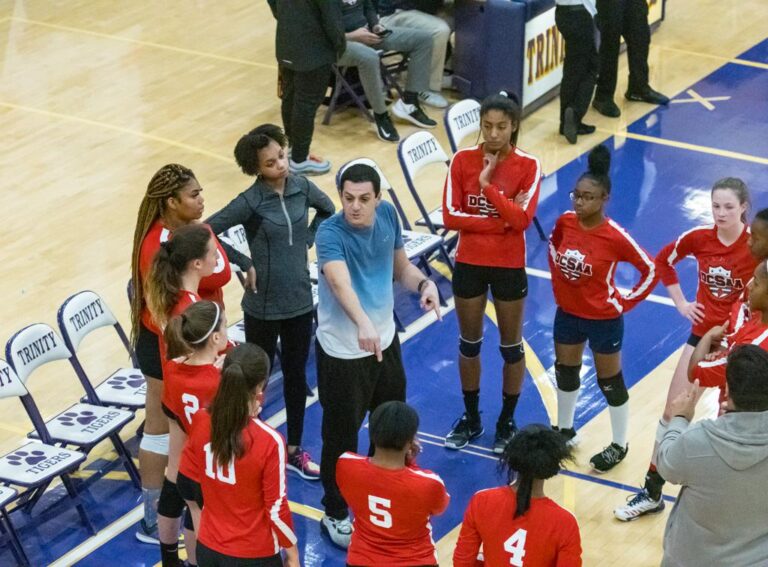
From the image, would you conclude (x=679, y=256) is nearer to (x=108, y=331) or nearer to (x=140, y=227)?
(x=140, y=227)

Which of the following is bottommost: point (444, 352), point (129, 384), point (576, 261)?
point (444, 352)

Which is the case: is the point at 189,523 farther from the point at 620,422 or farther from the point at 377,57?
the point at 377,57

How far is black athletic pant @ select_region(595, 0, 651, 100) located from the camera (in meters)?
11.5

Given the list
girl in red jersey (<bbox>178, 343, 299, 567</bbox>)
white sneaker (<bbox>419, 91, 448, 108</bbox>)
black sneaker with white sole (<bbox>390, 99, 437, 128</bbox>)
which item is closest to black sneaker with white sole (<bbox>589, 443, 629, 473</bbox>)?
girl in red jersey (<bbox>178, 343, 299, 567</bbox>)

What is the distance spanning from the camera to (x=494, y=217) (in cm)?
677

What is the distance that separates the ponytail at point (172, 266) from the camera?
573 cm

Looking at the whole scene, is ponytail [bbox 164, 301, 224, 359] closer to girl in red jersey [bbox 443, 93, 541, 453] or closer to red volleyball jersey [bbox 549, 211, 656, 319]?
girl in red jersey [bbox 443, 93, 541, 453]

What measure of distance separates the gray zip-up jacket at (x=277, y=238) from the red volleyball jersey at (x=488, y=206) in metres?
0.71

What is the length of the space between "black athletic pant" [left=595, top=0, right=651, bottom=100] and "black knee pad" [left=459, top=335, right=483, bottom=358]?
528 centimetres

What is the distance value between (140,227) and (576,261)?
2246 millimetres

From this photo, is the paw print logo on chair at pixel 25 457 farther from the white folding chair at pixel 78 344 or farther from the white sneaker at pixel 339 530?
the white sneaker at pixel 339 530

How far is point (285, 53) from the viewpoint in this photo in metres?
10.6

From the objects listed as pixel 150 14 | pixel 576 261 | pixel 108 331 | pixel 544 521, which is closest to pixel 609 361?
pixel 576 261

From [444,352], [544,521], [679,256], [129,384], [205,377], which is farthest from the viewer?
[444,352]
